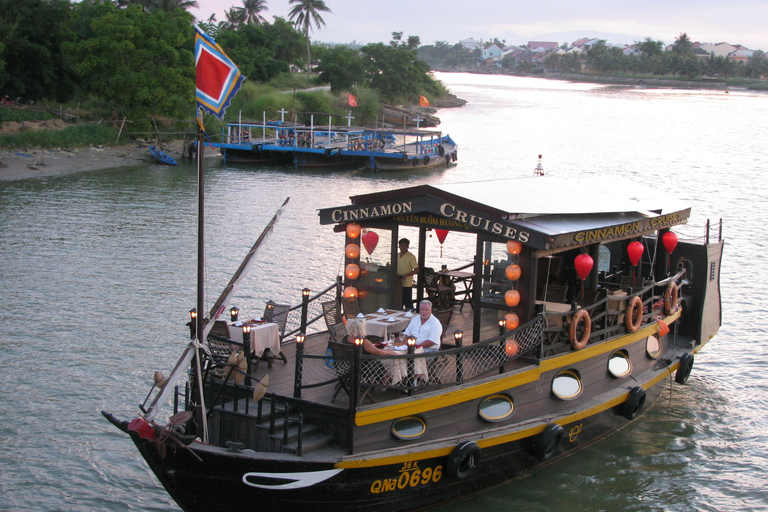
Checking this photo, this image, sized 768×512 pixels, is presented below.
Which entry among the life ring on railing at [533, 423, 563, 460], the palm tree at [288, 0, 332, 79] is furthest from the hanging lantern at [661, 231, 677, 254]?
the palm tree at [288, 0, 332, 79]

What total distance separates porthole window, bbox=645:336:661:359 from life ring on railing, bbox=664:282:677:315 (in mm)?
543

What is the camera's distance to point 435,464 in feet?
29.5

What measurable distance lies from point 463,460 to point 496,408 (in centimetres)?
93

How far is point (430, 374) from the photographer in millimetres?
9070

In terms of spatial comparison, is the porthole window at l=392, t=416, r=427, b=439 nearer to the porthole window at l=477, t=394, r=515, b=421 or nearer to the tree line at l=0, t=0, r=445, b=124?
the porthole window at l=477, t=394, r=515, b=421

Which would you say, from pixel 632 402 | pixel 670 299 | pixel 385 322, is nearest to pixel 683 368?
pixel 670 299

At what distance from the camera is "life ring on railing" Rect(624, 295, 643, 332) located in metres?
11.4

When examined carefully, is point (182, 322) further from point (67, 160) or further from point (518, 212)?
point (67, 160)

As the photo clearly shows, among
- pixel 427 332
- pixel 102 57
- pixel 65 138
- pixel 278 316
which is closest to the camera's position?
pixel 427 332

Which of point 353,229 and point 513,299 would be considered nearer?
point 513,299

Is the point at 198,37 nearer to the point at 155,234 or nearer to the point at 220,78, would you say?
the point at 220,78

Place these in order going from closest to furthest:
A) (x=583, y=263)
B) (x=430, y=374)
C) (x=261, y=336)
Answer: (x=430, y=374) < (x=261, y=336) < (x=583, y=263)

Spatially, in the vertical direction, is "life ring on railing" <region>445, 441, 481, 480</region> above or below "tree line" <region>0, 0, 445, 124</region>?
below

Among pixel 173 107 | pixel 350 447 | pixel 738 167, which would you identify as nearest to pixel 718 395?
pixel 350 447
